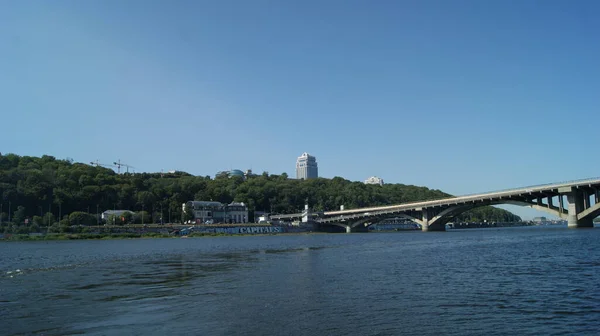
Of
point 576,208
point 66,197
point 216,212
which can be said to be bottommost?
point 576,208

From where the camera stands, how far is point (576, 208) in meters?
94.4

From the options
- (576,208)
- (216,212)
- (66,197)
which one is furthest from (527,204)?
(66,197)

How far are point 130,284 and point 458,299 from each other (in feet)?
60.1

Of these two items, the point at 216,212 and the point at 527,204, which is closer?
the point at 527,204

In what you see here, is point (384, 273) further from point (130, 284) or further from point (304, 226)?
point (304, 226)

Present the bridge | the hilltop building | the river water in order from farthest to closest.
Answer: the hilltop building < the bridge < the river water

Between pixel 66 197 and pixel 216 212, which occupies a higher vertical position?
pixel 66 197

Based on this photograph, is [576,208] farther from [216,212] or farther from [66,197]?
[66,197]

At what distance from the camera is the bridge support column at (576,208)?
307ft

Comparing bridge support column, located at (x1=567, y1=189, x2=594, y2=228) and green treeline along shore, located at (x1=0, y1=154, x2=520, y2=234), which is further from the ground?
green treeline along shore, located at (x1=0, y1=154, x2=520, y2=234)

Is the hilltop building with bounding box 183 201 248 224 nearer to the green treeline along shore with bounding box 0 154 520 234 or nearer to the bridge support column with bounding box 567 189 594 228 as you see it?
the green treeline along shore with bounding box 0 154 520 234

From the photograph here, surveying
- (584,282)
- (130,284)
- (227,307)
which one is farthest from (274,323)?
(584,282)

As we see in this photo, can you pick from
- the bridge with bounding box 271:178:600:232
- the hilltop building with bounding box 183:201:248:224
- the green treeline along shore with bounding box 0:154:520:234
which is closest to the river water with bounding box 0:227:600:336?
the bridge with bounding box 271:178:600:232

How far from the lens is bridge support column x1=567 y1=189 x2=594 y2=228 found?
93562mm
